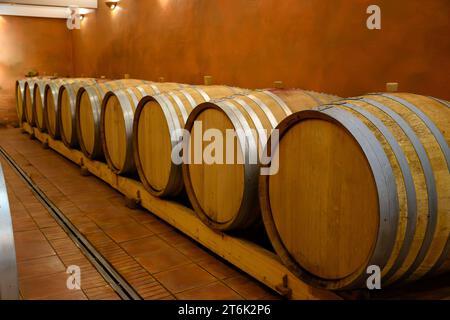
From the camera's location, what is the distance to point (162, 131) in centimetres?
351

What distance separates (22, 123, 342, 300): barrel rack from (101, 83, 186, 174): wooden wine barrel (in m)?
0.18

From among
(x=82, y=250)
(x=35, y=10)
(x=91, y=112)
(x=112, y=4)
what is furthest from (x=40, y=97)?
(x=82, y=250)

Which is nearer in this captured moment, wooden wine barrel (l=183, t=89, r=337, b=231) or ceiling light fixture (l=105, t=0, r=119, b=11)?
wooden wine barrel (l=183, t=89, r=337, b=231)

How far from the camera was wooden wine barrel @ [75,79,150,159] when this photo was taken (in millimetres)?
4824

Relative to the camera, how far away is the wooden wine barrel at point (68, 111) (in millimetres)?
5520

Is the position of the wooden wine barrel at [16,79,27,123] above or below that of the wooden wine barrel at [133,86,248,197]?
above

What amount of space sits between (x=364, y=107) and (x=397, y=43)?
1.27 meters

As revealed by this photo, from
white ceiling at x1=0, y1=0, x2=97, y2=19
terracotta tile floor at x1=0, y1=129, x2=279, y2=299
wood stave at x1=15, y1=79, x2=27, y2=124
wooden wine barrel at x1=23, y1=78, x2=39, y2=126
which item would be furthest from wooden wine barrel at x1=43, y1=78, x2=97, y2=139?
white ceiling at x1=0, y1=0, x2=97, y2=19

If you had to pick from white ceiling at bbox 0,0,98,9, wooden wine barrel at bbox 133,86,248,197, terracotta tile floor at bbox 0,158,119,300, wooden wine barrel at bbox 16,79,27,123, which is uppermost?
white ceiling at bbox 0,0,98,9

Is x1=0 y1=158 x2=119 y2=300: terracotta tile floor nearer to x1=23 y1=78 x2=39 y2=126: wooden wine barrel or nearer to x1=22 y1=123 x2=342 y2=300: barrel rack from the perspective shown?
x1=22 y1=123 x2=342 y2=300: barrel rack

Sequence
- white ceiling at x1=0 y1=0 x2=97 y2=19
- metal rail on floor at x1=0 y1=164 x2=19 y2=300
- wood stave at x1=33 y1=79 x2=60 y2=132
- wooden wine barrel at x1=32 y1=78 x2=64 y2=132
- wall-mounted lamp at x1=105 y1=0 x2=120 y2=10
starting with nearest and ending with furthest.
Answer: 1. metal rail on floor at x1=0 y1=164 x2=19 y2=300
2. wood stave at x1=33 y1=79 x2=60 y2=132
3. wooden wine barrel at x1=32 y1=78 x2=64 y2=132
4. wall-mounted lamp at x1=105 y1=0 x2=120 y2=10
5. white ceiling at x1=0 y1=0 x2=97 y2=19

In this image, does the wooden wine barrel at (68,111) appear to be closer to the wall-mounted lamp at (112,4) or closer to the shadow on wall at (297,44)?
the shadow on wall at (297,44)
